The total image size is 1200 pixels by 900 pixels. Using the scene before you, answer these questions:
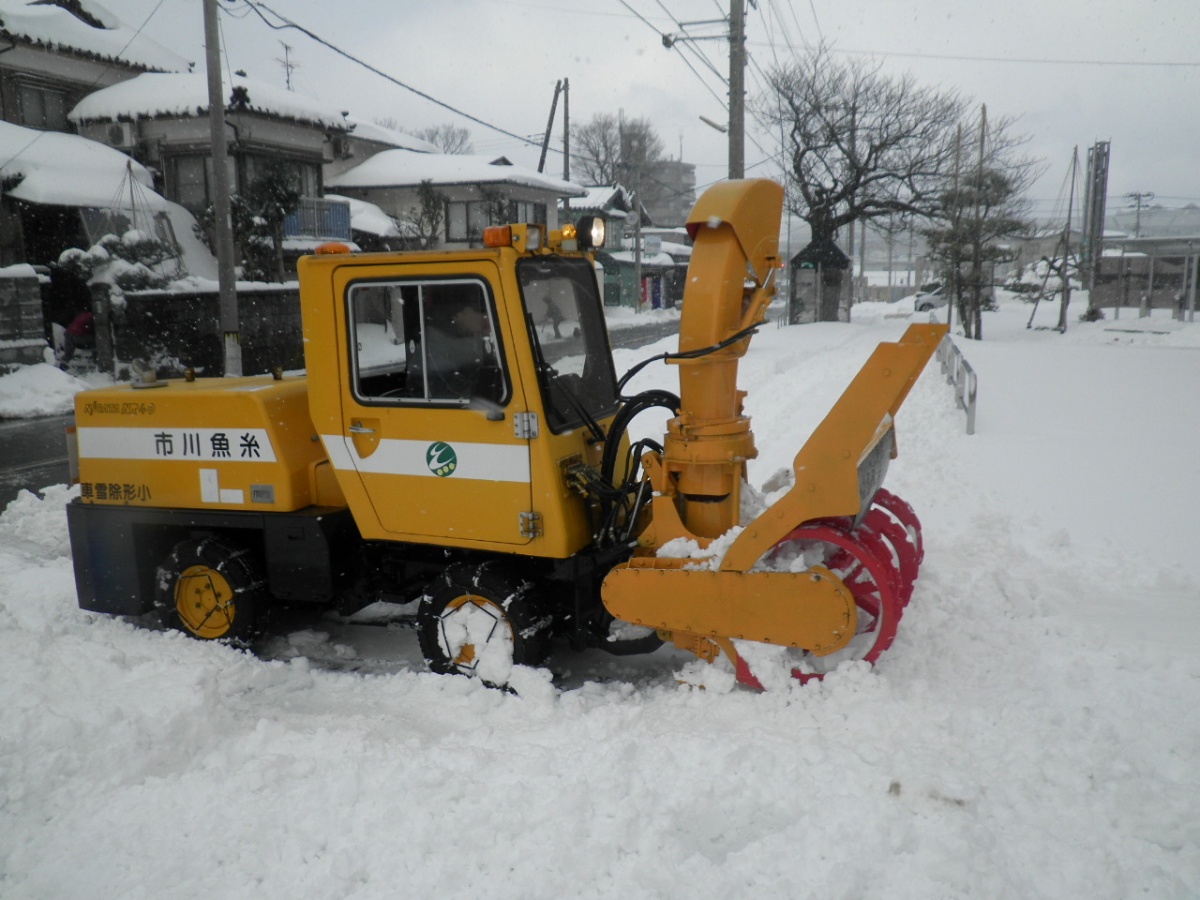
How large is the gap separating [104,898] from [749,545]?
2736 millimetres

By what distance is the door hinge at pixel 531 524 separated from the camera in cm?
406

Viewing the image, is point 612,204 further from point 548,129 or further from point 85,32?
point 85,32

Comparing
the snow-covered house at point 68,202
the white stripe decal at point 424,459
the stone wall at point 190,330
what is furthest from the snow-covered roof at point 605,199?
the white stripe decal at point 424,459

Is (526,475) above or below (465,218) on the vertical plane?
below

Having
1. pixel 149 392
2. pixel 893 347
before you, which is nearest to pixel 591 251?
pixel 893 347

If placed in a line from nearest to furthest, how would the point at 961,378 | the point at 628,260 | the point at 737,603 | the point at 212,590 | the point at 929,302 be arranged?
the point at 737,603 → the point at 212,590 → the point at 961,378 → the point at 929,302 → the point at 628,260

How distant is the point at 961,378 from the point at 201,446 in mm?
9809

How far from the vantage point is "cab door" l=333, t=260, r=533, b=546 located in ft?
13.2

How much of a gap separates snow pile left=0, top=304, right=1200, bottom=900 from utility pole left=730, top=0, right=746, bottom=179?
31.0 feet

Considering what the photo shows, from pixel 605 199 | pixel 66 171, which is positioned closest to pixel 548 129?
pixel 605 199

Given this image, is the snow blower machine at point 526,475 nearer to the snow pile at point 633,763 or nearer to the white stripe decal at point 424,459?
the white stripe decal at point 424,459

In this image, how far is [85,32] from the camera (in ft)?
79.0

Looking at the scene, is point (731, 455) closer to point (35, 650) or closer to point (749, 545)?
point (749, 545)

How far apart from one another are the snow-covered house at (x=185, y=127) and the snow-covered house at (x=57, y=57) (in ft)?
1.74
